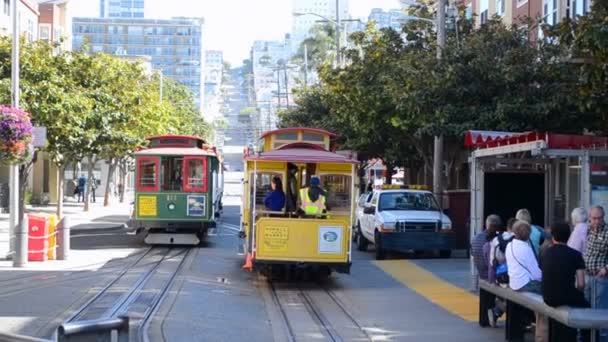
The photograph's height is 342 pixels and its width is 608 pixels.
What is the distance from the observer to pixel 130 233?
35.0 m

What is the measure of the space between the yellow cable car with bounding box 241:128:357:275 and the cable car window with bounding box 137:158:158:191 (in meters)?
7.18

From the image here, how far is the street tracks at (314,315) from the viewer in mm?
13523

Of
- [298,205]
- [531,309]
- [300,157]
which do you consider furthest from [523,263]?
[298,205]

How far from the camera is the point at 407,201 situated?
2719 centimetres

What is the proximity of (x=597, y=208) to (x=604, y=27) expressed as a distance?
7.94 ft

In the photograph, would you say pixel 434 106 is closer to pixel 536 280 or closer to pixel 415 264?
pixel 415 264

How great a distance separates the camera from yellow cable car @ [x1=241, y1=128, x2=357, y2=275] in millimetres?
18828

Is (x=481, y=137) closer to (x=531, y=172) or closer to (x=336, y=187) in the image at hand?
(x=336, y=187)

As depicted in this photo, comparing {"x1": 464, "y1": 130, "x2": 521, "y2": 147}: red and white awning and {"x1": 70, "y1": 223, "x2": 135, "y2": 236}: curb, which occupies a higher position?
{"x1": 464, "y1": 130, "x2": 521, "y2": 147}: red and white awning

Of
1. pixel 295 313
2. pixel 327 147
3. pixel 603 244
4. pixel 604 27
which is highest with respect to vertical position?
pixel 604 27

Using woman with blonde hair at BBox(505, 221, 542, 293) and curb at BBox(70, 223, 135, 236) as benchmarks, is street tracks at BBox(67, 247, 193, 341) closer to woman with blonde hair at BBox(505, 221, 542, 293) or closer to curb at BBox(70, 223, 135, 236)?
woman with blonde hair at BBox(505, 221, 542, 293)

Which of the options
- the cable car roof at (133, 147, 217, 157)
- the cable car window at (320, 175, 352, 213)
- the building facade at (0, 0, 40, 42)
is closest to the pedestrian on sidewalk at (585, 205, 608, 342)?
the cable car window at (320, 175, 352, 213)

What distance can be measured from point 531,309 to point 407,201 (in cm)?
1512

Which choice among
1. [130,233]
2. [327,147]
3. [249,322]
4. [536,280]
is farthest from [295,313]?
[130,233]
